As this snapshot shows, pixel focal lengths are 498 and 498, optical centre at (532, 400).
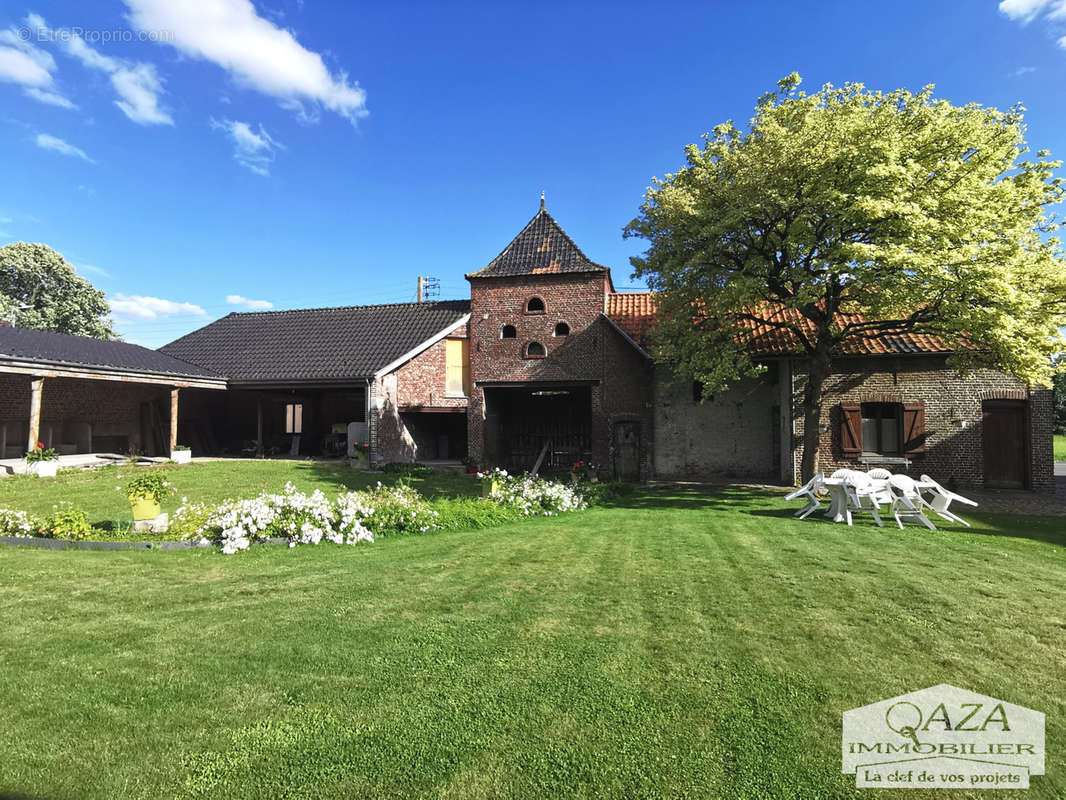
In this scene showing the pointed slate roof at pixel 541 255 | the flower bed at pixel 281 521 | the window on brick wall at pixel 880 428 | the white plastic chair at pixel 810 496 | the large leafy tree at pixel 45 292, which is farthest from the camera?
the large leafy tree at pixel 45 292

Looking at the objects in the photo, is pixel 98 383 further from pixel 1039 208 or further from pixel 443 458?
pixel 1039 208

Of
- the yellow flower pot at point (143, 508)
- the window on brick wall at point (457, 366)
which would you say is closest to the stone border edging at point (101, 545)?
the yellow flower pot at point (143, 508)

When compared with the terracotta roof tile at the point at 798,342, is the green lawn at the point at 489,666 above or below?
below

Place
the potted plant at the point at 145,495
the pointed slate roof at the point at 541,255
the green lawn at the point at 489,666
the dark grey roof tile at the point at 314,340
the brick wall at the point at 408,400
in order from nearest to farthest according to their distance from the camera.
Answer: the green lawn at the point at 489,666 < the potted plant at the point at 145,495 < the brick wall at the point at 408,400 < the pointed slate roof at the point at 541,255 < the dark grey roof tile at the point at 314,340

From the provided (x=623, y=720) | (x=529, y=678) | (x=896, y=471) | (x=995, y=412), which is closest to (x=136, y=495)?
(x=529, y=678)

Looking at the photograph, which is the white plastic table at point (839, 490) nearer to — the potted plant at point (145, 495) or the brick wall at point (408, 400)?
the potted plant at point (145, 495)

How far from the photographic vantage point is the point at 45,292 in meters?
34.2

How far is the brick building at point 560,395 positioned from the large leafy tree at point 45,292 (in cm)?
1947

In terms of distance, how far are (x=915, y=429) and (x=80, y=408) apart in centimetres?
2828

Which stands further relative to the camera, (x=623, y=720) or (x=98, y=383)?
(x=98, y=383)

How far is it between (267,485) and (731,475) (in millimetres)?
13905

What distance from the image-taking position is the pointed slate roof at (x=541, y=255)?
18.5m

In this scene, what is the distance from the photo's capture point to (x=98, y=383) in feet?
63.1

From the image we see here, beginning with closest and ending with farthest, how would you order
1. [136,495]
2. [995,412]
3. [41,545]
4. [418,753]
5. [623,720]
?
[418,753], [623,720], [41,545], [136,495], [995,412]
